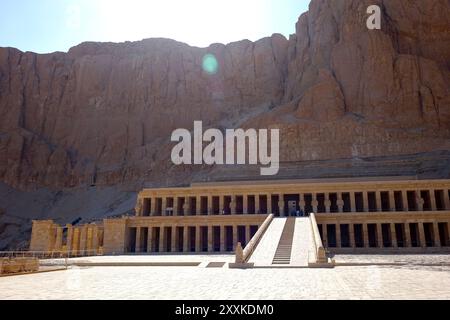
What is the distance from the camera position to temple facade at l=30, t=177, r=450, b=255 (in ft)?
129

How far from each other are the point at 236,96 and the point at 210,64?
10493mm

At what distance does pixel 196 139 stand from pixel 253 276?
195 feet

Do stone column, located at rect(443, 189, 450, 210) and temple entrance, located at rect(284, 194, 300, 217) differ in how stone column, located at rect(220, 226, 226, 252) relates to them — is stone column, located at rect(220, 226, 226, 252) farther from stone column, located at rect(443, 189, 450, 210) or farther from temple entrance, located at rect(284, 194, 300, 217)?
stone column, located at rect(443, 189, 450, 210)

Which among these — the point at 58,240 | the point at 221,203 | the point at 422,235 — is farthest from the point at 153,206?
the point at 422,235

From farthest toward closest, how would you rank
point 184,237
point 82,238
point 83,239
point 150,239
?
point 82,238, point 83,239, point 150,239, point 184,237

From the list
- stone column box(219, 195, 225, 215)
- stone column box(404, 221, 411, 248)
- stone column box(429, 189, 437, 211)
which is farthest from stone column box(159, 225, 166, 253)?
stone column box(429, 189, 437, 211)

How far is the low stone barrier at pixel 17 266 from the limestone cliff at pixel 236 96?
44.6 m

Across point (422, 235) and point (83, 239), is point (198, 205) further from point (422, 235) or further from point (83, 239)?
point (422, 235)

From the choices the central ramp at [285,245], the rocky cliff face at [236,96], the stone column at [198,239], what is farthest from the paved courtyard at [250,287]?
the rocky cliff face at [236,96]

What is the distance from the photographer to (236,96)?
282ft

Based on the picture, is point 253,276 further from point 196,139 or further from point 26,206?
point 26,206
